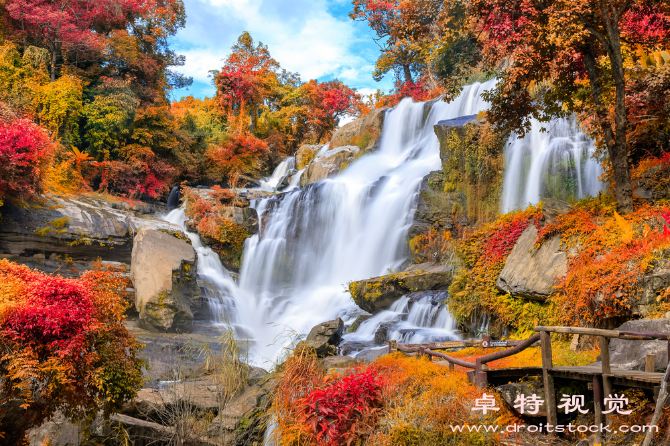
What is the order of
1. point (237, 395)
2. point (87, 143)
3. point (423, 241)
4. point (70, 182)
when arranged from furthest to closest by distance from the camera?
point (87, 143)
point (70, 182)
point (423, 241)
point (237, 395)

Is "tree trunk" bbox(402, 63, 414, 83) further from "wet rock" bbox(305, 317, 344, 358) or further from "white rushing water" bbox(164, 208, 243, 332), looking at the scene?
"wet rock" bbox(305, 317, 344, 358)

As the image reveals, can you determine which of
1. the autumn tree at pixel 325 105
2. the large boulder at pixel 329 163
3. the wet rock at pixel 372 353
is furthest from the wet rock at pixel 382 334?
the autumn tree at pixel 325 105

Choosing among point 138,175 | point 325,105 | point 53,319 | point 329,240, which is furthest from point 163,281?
point 325,105

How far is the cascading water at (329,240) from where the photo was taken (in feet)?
47.9

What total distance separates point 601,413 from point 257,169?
23.8 m

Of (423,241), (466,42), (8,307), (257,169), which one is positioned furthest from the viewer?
(257,169)

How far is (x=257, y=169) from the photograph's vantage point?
26.3 m

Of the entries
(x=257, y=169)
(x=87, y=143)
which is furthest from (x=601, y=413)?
(x=257, y=169)

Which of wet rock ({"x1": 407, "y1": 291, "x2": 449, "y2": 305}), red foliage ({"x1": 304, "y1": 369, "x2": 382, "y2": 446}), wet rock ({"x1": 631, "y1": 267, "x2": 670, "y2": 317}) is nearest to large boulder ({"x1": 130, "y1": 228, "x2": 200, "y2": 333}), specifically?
wet rock ({"x1": 407, "y1": 291, "x2": 449, "y2": 305})

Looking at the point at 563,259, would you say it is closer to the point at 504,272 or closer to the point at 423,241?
the point at 504,272

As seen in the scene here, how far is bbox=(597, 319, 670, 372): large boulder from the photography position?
450cm

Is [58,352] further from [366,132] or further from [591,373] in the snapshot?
[366,132]

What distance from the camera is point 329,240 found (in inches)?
680

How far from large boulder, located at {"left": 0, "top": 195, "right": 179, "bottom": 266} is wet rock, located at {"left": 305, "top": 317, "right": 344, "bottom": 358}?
289 inches
